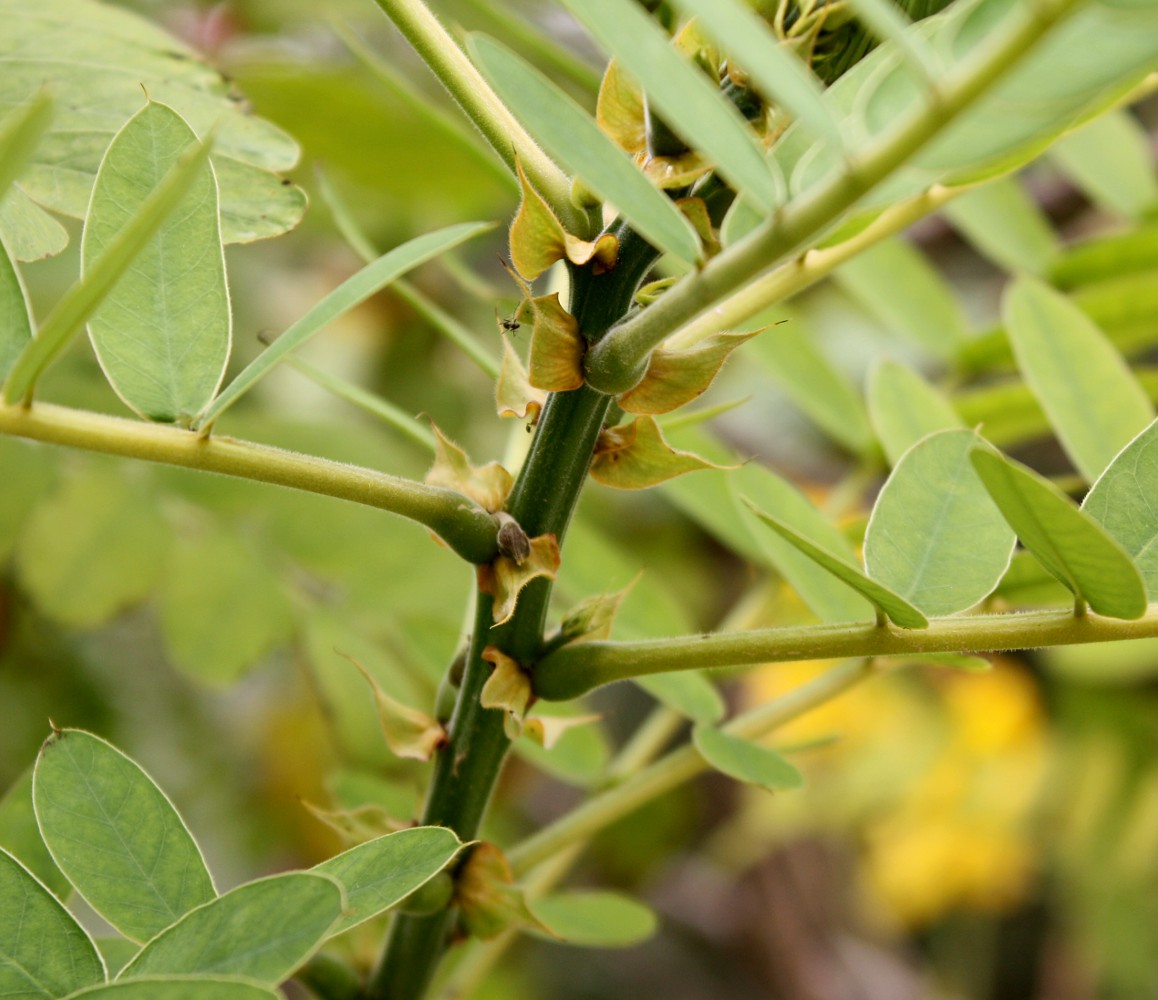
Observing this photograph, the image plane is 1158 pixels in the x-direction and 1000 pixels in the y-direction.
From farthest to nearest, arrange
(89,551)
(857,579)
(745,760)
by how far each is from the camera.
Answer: (89,551), (745,760), (857,579)

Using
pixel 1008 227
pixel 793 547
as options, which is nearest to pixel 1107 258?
pixel 1008 227

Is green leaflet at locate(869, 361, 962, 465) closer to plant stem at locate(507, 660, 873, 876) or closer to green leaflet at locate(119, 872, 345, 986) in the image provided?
plant stem at locate(507, 660, 873, 876)

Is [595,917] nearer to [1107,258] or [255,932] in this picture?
[255,932]

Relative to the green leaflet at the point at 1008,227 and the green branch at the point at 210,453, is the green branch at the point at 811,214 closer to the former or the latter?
the green branch at the point at 210,453

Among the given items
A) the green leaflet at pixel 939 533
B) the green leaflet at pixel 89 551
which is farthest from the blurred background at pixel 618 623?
the green leaflet at pixel 939 533

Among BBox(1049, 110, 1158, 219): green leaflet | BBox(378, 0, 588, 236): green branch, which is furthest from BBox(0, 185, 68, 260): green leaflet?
BBox(1049, 110, 1158, 219): green leaflet

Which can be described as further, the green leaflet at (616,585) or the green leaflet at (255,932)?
the green leaflet at (616,585)

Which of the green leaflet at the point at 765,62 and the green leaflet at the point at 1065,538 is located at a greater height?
the green leaflet at the point at 765,62
